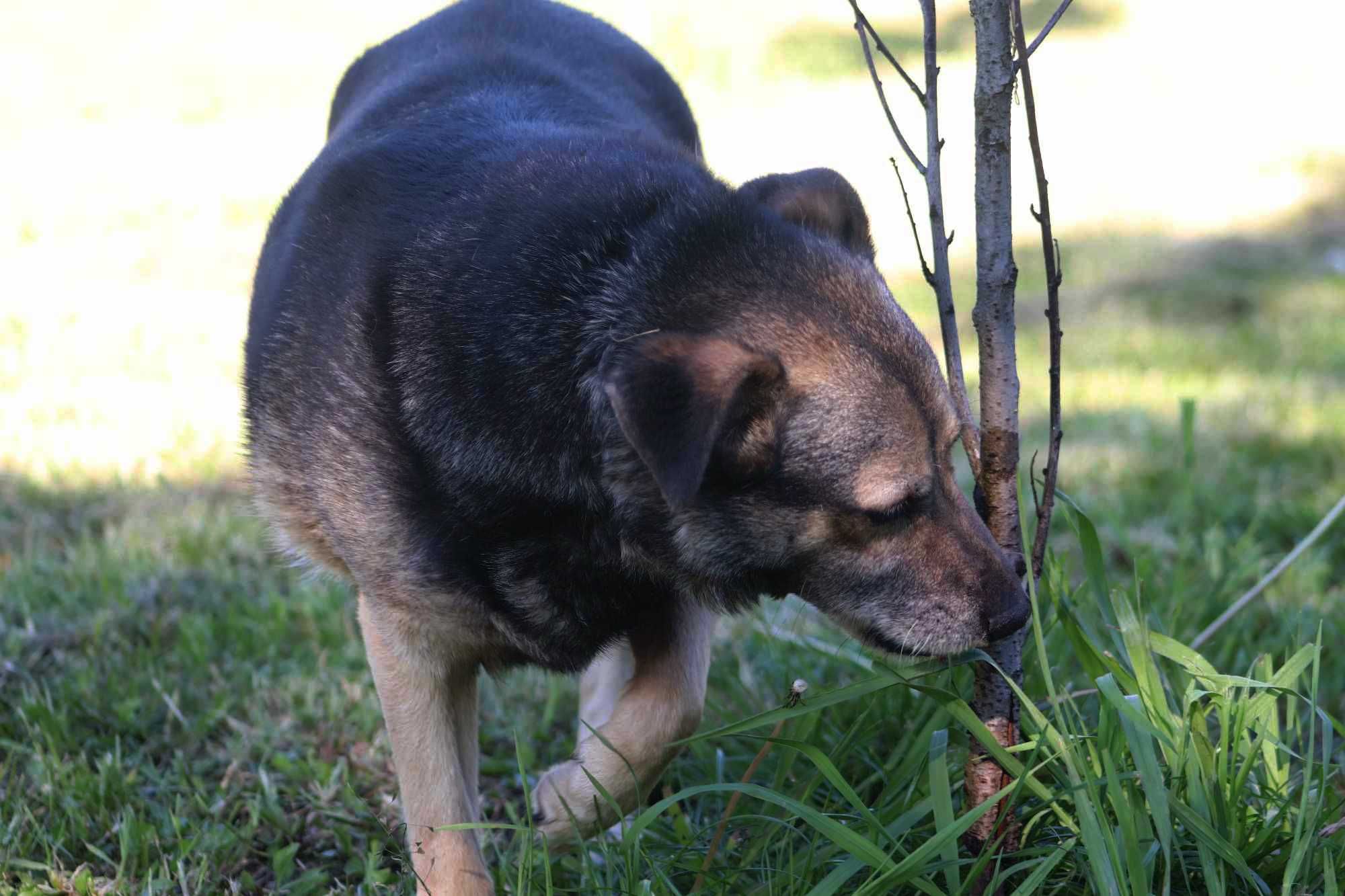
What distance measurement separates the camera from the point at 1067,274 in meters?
9.97

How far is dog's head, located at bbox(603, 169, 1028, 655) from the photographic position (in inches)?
97.8

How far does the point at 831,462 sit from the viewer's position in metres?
2.48

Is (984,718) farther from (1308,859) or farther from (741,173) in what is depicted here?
(741,173)

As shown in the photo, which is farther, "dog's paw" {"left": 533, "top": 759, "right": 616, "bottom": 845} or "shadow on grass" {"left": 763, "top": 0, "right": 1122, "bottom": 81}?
"shadow on grass" {"left": 763, "top": 0, "right": 1122, "bottom": 81}

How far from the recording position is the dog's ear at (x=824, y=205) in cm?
300

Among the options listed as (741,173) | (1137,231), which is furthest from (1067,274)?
(741,173)

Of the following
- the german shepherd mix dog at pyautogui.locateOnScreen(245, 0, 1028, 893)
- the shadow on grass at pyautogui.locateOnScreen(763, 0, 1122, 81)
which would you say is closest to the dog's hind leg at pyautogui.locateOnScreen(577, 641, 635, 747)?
the german shepherd mix dog at pyautogui.locateOnScreen(245, 0, 1028, 893)

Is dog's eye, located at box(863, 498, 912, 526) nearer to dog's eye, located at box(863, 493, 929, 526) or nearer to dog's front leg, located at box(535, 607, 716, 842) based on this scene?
dog's eye, located at box(863, 493, 929, 526)

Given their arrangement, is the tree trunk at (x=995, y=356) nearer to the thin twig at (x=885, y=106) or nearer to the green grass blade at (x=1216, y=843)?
the thin twig at (x=885, y=106)

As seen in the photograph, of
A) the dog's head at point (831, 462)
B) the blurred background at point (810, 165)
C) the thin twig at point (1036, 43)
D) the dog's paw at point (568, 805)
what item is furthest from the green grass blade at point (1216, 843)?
the blurred background at point (810, 165)

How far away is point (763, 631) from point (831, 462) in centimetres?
177

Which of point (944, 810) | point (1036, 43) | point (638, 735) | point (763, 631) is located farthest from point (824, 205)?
point (763, 631)

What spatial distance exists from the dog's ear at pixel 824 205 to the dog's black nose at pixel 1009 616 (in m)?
0.89

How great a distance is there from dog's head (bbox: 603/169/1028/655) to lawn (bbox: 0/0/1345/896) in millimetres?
155
